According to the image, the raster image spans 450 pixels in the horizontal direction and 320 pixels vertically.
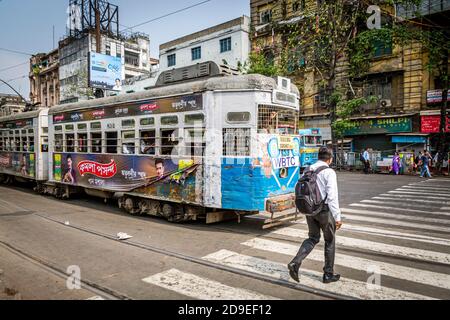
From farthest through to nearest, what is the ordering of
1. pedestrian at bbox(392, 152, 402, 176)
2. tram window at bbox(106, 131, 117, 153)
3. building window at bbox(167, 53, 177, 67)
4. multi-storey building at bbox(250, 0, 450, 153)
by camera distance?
building window at bbox(167, 53, 177, 67), multi-storey building at bbox(250, 0, 450, 153), pedestrian at bbox(392, 152, 402, 176), tram window at bbox(106, 131, 117, 153)

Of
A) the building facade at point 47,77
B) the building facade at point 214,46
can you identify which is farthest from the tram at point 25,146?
the building facade at point 47,77

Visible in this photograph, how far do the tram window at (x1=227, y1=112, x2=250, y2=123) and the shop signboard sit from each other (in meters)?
19.7

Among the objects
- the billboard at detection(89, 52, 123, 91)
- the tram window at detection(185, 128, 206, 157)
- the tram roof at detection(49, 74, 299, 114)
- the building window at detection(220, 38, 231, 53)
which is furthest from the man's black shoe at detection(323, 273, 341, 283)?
the building window at detection(220, 38, 231, 53)

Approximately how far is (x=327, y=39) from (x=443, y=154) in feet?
38.6

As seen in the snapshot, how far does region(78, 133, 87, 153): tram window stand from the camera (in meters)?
11.8

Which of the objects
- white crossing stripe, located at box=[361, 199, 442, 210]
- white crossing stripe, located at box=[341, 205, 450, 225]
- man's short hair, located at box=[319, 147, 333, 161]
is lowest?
white crossing stripe, located at box=[341, 205, 450, 225]

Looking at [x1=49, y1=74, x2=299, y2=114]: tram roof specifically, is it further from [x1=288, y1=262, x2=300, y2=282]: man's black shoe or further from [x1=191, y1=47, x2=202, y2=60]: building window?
[x1=191, y1=47, x2=202, y2=60]: building window

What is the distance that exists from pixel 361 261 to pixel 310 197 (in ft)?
6.77

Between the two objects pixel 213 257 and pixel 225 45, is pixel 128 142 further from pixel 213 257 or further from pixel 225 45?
pixel 225 45

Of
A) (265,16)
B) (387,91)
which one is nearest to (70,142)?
(387,91)

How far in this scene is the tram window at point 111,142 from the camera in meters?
10.4

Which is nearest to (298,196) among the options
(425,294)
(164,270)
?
(425,294)

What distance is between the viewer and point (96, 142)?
1134 cm
